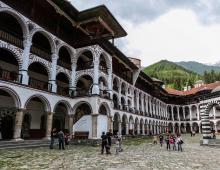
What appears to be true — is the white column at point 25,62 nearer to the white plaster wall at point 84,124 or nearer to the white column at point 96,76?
the white column at point 96,76

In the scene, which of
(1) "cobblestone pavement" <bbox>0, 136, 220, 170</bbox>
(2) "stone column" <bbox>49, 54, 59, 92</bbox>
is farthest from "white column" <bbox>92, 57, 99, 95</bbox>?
(1) "cobblestone pavement" <bbox>0, 136, 220, 170</bbox>

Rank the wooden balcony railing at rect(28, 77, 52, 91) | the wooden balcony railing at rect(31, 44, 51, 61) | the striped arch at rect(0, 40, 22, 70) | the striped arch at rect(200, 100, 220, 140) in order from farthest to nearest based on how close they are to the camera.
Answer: the striped arch at rect(200, 100, 220, 140), the wooden balcony railing at rect(31, 44, 51, 61), the wooden balcony railing at rect(28, 77, 52, 91), the striped arch at rect(0, 40, 22, 70)

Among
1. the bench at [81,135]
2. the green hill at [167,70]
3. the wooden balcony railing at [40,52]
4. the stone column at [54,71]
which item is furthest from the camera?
the green hill at [167,70]

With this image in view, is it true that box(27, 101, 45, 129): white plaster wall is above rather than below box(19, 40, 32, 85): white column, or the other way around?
below

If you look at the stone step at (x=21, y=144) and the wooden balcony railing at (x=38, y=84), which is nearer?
the stone step at (x=21, y=144)

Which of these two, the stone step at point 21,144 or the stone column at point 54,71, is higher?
the stone column at point 54,71

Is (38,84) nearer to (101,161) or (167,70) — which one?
(101,161)

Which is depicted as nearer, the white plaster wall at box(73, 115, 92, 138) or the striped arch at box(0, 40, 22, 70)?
the striped arch at box(0, 40, 22, 70)

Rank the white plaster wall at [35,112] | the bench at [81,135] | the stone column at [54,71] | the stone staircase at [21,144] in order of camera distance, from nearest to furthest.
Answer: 1. the stone staircase at [21,144]
2. the stone column at [54,71]
3. the bench at [81,135]
4. the white plaster wall at [35,112]

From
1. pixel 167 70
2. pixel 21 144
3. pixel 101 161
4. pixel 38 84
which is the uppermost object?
pixel 167 70

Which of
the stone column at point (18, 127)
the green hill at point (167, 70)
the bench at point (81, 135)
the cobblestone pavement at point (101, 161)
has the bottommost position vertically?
the cobblestone pavement at point (101, 161)

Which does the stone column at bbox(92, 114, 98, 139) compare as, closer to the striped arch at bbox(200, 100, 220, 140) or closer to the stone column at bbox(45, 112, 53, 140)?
the stone column at bbox(45, 112, 53, 140)

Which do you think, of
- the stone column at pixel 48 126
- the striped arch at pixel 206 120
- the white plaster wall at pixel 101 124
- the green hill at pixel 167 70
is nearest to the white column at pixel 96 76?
the white plaster wall at pixel 101 124

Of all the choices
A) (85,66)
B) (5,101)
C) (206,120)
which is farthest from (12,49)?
(206,120)
